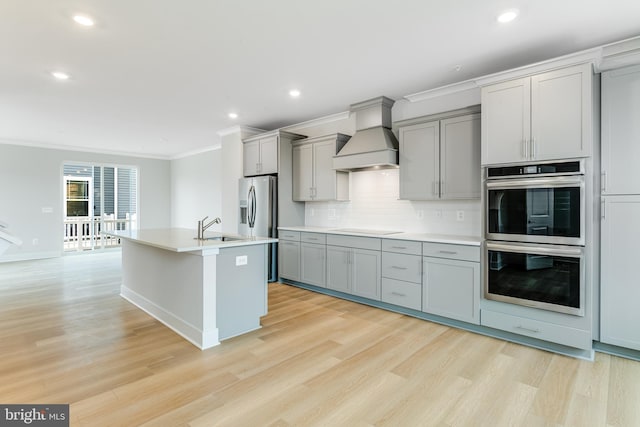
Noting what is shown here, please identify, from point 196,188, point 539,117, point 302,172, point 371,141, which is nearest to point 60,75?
point 302,172

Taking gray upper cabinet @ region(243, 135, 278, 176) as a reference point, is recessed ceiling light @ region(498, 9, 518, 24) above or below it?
above

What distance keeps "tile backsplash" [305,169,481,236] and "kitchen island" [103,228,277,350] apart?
1.90 metres

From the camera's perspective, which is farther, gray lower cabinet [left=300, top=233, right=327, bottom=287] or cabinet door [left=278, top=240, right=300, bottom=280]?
cabinet door [left=278, top=240, right=300, bottom=280]

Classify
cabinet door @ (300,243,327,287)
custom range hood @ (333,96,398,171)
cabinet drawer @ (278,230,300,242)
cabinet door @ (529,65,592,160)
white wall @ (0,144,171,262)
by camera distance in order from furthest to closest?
white wall @ (0,144,171,262) < cabinet drawer @ (278,230,300,242) < cabinet door @ (300,243,327,287) < custom range hood @ (333,96,398,171) < cabinet door @ (529,65,592,160)

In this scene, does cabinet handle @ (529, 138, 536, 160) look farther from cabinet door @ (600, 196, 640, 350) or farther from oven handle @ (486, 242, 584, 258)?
oven handle @ (486, 242, 584, 258)

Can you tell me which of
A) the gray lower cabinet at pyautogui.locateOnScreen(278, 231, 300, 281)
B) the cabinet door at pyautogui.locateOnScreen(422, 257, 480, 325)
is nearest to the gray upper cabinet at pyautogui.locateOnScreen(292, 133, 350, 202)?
the gray lower cabinet at pyautogui.locateOnScreen(278, 231, 300, 281)

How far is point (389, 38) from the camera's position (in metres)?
2.76

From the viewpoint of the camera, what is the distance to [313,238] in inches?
183

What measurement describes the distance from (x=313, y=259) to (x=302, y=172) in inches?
56.5

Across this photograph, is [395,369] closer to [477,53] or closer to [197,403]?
[197,403]

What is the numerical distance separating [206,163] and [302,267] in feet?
15.1

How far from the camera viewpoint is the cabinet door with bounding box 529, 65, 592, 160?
2.64 meters

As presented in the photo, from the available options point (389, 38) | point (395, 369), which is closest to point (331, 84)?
point (389, 38)

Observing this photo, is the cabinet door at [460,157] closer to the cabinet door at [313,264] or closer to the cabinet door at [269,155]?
the cabinet door at [313,264]
